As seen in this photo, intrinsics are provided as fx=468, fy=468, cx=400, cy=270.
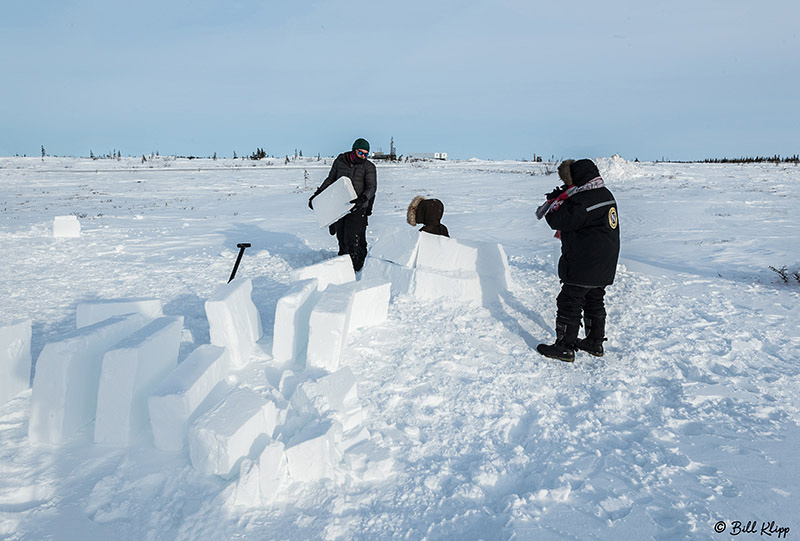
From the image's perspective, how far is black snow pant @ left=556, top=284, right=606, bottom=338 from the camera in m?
3.81

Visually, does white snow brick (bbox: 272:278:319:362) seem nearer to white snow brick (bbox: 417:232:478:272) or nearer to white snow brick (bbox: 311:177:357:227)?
white snow brick (bbox: 417:232:478:272)

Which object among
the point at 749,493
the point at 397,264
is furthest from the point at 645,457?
the point at 397,264

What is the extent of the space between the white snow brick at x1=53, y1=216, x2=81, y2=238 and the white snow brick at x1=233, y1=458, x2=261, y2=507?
851 cm

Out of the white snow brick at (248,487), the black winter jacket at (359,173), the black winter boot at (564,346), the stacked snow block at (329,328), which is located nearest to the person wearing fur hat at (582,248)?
the black winter boot at (564,346)

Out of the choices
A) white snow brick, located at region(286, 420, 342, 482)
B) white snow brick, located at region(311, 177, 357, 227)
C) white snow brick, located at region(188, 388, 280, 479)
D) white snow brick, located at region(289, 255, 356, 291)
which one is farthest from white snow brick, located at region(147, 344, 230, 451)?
white snow brick, located at region(311, 177, 357, 227)

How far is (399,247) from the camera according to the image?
548cm

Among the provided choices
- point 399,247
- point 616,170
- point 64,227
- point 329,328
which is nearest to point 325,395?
point 329,328

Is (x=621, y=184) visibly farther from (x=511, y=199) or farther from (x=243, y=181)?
(x=243, y=181)

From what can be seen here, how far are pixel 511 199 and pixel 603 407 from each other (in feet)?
41.2

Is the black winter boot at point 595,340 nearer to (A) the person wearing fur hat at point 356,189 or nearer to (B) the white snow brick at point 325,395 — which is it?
(B) the white snow brick at point 325,395

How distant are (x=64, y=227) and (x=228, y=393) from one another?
8.07 meters

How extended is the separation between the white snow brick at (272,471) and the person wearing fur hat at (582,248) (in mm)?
2398

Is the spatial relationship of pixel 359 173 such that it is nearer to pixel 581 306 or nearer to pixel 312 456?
pixel 581 306

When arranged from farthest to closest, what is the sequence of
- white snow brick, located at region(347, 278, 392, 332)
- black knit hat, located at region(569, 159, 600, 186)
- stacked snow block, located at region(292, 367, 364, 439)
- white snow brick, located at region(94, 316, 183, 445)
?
white snow brick, located at region(347, 278, 392, 332)
black knit hat, located at region(569, 159, 600, 186)
stacked snow block, located at region(292, 367, 364, 439)
white snow brick, located at region(94, 316, 183, 445)
